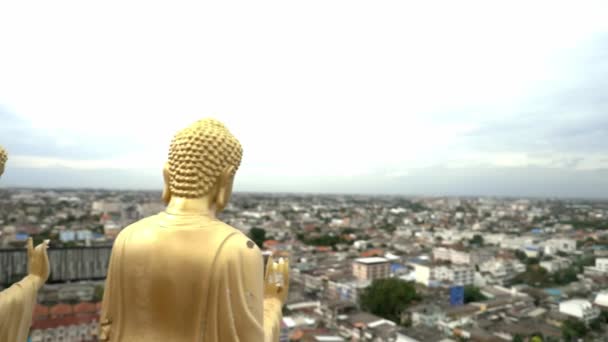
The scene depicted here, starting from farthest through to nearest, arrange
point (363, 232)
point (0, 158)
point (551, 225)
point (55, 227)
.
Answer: point (551, 225), point (363, 232), point (55, 227), point (0, 158)

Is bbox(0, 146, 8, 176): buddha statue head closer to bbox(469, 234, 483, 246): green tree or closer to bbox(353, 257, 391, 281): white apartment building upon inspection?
bbox(353, 257, 391, 281): white apartment building

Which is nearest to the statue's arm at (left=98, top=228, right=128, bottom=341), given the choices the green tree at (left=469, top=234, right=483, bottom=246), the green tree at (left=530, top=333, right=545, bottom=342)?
the green tree at (left=530, top=333, right=545, bottom=342)

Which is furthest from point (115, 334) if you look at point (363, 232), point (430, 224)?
point (430, 224)

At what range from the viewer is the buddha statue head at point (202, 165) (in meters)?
1.57

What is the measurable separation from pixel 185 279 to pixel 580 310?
18753 millimetres

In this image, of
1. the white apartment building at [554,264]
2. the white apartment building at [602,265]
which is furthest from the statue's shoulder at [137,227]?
the white apartment building at [602,265]

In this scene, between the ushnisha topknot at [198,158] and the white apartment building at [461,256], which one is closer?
the ushnisha topknot at [198,158]

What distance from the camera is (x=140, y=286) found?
4.74 ft

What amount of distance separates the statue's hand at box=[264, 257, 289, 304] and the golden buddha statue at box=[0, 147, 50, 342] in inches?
40.5

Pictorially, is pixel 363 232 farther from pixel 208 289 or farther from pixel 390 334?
pixel 208 289

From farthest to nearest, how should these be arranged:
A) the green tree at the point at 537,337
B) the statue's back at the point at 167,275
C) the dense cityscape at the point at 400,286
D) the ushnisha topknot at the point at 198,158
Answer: the dense cityscape at the point at 400,286 < the green tree at the point at 537,337 < the ushnisha topknot at the point at 198,158 < the statue's back at the point at 167,275

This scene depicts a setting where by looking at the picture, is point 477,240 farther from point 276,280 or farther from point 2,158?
point 2,158

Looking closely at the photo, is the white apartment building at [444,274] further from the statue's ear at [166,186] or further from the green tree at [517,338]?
the statue's ear at [166,186]

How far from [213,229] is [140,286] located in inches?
11.9
